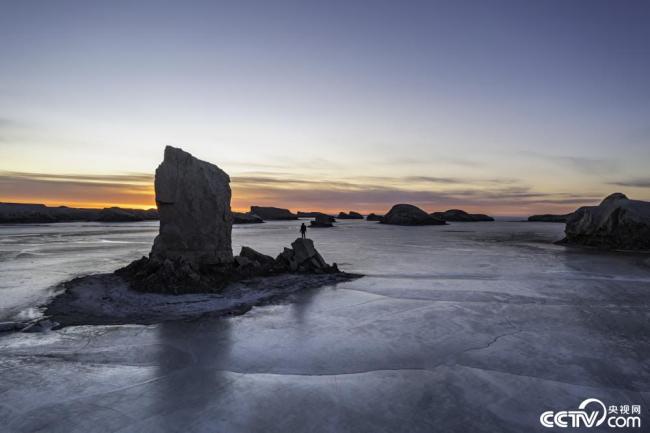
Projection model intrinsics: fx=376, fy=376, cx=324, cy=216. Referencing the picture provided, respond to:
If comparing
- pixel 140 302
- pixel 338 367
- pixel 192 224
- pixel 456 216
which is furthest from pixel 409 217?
pixel 338 367

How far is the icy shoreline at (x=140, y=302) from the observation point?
9.70 metres

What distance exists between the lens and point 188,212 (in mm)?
14336

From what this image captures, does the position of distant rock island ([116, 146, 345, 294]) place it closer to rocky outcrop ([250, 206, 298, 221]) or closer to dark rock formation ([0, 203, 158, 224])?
dark rock formation ([0, 203, 158, 224])

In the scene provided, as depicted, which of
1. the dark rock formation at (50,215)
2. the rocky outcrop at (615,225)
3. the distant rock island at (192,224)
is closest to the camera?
the distant rock island at (192,224)

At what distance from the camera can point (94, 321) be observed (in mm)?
9344

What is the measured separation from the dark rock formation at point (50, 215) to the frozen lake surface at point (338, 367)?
3631 inches

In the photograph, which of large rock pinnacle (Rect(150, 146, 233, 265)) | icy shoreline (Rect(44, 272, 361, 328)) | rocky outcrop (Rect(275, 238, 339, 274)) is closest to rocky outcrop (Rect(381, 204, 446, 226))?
rocky outcrop (Rect(275, 238, 339, 274))

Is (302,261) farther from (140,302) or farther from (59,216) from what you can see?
(59,216)

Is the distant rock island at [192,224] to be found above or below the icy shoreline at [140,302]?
above

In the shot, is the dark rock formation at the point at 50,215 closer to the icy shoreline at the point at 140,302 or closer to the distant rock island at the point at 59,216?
the distant rock island at the point at 59,216

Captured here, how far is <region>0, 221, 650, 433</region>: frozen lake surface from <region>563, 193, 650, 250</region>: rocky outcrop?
2203 centimetres

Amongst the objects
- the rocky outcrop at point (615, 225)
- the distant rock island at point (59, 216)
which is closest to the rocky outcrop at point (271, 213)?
the distant rock island at point (59, 216)

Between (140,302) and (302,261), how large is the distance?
7204 mm

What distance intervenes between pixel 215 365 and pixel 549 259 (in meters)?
23.6
